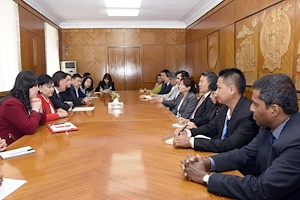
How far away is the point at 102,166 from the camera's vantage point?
5.47 ft

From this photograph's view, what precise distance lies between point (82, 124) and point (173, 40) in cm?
754

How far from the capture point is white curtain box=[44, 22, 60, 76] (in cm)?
804

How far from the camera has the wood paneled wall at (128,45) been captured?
9.64m

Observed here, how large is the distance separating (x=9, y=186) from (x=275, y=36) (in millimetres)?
3959

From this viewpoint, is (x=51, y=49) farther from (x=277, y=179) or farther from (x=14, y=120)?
(x=277, y=179)

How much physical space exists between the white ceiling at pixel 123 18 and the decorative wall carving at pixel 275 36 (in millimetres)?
2156

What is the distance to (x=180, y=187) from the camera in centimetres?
136

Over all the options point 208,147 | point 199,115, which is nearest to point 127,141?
point 208,147

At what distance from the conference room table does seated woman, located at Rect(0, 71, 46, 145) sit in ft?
0.43

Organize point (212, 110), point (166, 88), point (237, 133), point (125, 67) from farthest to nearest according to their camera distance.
→ point (125, 67), point (166, 88), point (212, 110), point (237, 133)

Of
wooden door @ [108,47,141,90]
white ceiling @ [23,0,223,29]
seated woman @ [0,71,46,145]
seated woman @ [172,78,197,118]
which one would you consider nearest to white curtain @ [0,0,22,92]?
white ceiling @ [23,0,223,29]

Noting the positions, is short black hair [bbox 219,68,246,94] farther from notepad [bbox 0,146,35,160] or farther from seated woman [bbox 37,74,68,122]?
seated woman [bbox 37,74,68,122]

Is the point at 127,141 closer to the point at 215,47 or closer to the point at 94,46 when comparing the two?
the point at 215,47

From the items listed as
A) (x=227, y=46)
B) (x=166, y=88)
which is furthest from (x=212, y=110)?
(x=166, y=88)
